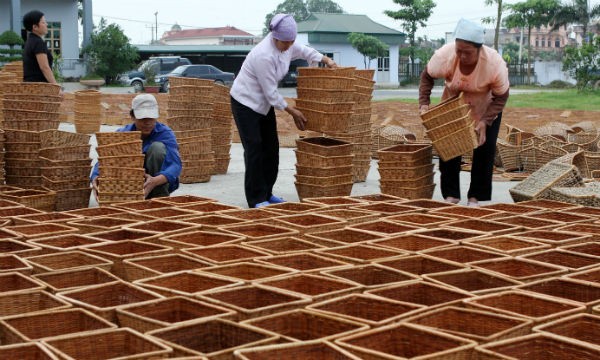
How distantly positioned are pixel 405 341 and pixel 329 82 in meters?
4.89

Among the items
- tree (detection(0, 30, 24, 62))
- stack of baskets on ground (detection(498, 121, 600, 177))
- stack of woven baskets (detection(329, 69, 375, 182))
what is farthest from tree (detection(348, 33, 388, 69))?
stack of woven baskets (detection(329, 69, 375, 182))

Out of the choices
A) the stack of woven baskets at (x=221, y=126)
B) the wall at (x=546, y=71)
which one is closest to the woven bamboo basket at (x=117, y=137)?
the stack of woven baskets at (x=221, y=126)

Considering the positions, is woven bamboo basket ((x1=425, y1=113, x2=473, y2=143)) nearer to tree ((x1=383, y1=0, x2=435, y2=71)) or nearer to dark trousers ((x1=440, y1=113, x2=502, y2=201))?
dark trousers ((x1=440, y1=113, x2=502, y2=201))

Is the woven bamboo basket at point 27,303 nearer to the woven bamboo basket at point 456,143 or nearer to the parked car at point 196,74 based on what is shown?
the woven bamboo basket at point 456,143

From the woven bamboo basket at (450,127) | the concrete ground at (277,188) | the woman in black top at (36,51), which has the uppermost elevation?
the woman in black top at (36,51)

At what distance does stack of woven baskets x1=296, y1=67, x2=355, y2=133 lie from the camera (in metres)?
7.79

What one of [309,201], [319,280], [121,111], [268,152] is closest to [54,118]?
[268,152]

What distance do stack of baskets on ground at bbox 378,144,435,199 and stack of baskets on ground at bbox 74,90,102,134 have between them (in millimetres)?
8880

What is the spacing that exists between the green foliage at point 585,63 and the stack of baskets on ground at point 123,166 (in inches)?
913

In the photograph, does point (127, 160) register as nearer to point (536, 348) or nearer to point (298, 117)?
point (298, 117)

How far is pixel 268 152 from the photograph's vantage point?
25.1 feet

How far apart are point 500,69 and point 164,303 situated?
433 cm

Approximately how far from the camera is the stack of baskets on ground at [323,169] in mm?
7898

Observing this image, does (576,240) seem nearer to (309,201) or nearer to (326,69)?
(309,201)
